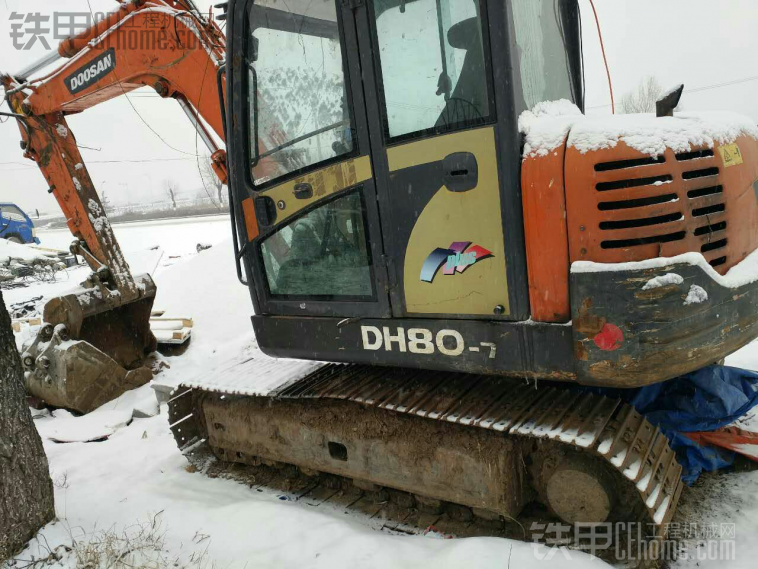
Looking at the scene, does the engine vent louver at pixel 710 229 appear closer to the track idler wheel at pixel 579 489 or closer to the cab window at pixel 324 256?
the track idler wheel at pixel 579 489

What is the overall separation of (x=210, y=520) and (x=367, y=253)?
1.75 meters

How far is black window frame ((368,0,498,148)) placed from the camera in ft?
7.64

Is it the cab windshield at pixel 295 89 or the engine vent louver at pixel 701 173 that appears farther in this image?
the cab windshield at pixel 295 89

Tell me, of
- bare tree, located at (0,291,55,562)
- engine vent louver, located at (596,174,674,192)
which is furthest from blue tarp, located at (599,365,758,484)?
bare tree, located at (0,291,55,562)

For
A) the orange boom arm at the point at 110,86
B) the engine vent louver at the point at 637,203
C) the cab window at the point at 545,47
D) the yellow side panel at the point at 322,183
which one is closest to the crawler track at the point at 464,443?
the engine vent louver at the point at 637,203

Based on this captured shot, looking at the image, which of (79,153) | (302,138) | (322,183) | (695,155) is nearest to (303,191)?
(322,183)

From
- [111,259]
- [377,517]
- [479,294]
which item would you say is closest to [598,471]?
[479,294]

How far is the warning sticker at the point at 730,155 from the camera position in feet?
7.78

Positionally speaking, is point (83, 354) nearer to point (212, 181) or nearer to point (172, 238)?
point (172, 238)

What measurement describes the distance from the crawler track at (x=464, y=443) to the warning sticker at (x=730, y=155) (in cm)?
121

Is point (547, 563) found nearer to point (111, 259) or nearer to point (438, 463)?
point (438, 463)

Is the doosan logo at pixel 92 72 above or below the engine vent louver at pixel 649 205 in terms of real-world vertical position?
above

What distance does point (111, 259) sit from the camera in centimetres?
595

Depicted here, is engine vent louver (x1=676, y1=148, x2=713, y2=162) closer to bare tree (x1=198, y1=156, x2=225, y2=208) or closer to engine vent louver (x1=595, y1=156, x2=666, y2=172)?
engine vent louver (x1=595, y1=156, x2=666, y2=172)
